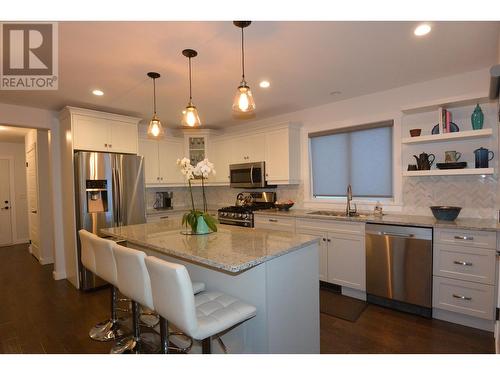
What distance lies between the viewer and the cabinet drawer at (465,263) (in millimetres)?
2305

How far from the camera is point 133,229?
2.62 metres

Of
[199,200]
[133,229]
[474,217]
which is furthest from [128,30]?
[199,200]

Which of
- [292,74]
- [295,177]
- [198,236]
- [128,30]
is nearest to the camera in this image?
[128,30]

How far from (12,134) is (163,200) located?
3.42 meters

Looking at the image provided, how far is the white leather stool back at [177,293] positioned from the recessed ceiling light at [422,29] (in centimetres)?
227

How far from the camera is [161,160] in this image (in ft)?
16.0

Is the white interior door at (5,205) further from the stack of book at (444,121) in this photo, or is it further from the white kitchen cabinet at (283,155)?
the stack of book at (444,121)

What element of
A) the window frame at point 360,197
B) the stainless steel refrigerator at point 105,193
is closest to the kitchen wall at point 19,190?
the stainless steel refrigerator at point 105,193

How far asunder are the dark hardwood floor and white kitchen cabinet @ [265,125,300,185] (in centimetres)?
203

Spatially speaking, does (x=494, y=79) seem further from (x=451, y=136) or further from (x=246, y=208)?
→ (x=246, y=208)

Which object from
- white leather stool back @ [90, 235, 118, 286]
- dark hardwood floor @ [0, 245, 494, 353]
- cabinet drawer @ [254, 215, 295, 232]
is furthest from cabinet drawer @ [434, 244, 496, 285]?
white leather stool back @ [90, 235, 118, 286]
